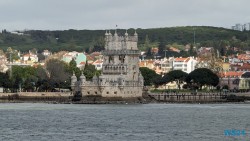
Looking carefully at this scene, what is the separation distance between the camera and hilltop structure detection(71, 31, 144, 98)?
13938cm

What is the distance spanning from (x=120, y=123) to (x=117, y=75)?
4713cm

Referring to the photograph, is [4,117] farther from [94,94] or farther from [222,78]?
[222,78]

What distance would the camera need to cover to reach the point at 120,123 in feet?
312

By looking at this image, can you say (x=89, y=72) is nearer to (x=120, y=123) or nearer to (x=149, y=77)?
(x=149, y=77)

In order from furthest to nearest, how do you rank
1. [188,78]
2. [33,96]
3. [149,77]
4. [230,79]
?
[230,79] < [149,77] < [188,78] < [33,96]

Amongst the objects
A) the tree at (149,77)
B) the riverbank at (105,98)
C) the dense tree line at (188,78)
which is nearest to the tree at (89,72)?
the tree at (149,77)

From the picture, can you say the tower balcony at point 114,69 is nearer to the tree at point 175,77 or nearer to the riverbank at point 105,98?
the riverbank at point 105,98

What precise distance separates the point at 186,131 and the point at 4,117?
25.6 m

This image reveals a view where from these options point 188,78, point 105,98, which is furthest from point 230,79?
point 105,98

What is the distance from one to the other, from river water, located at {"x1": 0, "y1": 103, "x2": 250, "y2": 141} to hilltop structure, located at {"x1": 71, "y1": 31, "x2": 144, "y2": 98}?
495 inches

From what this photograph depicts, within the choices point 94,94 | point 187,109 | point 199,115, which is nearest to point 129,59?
point 94,94

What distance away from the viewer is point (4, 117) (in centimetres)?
10394

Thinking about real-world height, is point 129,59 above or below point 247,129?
above

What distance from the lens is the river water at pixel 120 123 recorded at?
8031 centimetres
